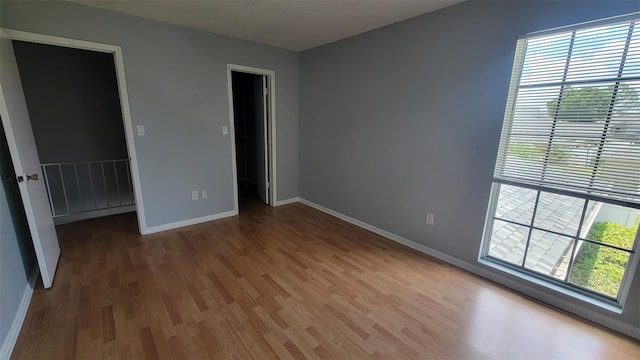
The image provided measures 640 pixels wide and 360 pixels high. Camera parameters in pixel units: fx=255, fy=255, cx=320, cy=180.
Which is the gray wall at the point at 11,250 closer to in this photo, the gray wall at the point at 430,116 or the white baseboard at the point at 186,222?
the white baseboard at the point at 186,222

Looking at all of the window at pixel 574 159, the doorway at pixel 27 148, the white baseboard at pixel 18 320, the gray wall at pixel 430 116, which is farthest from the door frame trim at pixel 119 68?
the window at pixel 574 159

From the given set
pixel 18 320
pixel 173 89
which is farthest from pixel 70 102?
pixel 18 320

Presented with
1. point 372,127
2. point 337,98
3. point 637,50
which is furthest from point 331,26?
point 637,50

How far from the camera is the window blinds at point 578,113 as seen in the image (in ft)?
5.50

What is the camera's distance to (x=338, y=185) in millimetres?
3814

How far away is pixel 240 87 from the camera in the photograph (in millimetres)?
5426

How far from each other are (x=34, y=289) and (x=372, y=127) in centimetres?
358

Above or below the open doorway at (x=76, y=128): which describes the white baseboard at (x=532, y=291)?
below

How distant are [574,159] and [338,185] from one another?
2518 mm

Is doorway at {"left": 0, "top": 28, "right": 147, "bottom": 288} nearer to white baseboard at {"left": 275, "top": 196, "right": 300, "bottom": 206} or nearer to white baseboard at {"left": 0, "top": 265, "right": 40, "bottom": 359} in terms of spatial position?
white baseboard at {"left": 0, "top": 265, "right": 40, "bottom": 359}

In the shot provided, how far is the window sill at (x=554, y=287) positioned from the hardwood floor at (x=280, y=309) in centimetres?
17

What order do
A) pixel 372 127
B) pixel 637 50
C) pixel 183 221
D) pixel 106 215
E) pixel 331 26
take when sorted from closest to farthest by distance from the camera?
pixel 637 50 < pixel 331 26 < pixel 372 127 < pixel 183 221 < pixel 106 215

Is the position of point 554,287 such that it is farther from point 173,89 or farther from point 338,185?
point 173,89

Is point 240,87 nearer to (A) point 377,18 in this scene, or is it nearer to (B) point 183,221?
(B) point 183,221
